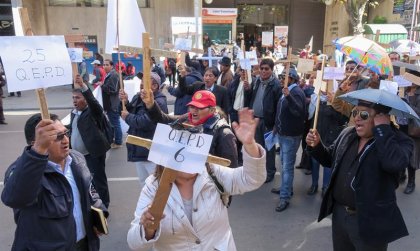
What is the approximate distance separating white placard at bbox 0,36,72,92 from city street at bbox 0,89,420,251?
248 centimetres

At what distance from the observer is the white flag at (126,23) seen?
4418 mm

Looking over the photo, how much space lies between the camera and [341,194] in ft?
9.46

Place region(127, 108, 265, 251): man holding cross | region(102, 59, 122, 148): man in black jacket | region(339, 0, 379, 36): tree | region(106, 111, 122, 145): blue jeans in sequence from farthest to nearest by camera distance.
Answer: region(339, 0, 379, 36): tree
region(106, 111, 122, 145): blue jeans
region(102, 59, 122, 148): man in black jacket
region(127, 108, 265, 251): man holding cross

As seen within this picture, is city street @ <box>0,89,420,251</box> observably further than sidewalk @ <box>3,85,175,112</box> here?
No

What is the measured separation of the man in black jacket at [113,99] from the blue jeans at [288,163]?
13.1ft

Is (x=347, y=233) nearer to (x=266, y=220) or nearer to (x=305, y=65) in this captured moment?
(x=266, y=220)

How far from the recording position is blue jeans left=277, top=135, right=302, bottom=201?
16.7ft

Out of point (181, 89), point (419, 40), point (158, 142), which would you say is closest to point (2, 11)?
point (181, 89)

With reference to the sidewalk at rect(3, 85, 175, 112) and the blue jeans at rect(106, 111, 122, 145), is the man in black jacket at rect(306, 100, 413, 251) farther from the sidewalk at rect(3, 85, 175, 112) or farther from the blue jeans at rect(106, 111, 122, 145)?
the sidewalk at rect(3, 85, 175, 112)

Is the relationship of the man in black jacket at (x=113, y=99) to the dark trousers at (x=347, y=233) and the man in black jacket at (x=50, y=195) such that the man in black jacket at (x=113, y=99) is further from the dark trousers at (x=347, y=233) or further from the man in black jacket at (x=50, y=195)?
the dark trousers at (x=347, y=233)

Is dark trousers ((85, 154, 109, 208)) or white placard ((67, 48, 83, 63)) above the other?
white placard ((67, 48, 83, 63))

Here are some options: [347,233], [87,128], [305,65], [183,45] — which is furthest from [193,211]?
[183,45]

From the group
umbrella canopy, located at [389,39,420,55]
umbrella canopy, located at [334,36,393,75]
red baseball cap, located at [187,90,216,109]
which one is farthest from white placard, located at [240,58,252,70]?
umbrella canopy, located at [389,39,420,55]

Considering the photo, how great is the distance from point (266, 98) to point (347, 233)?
3.08 m
